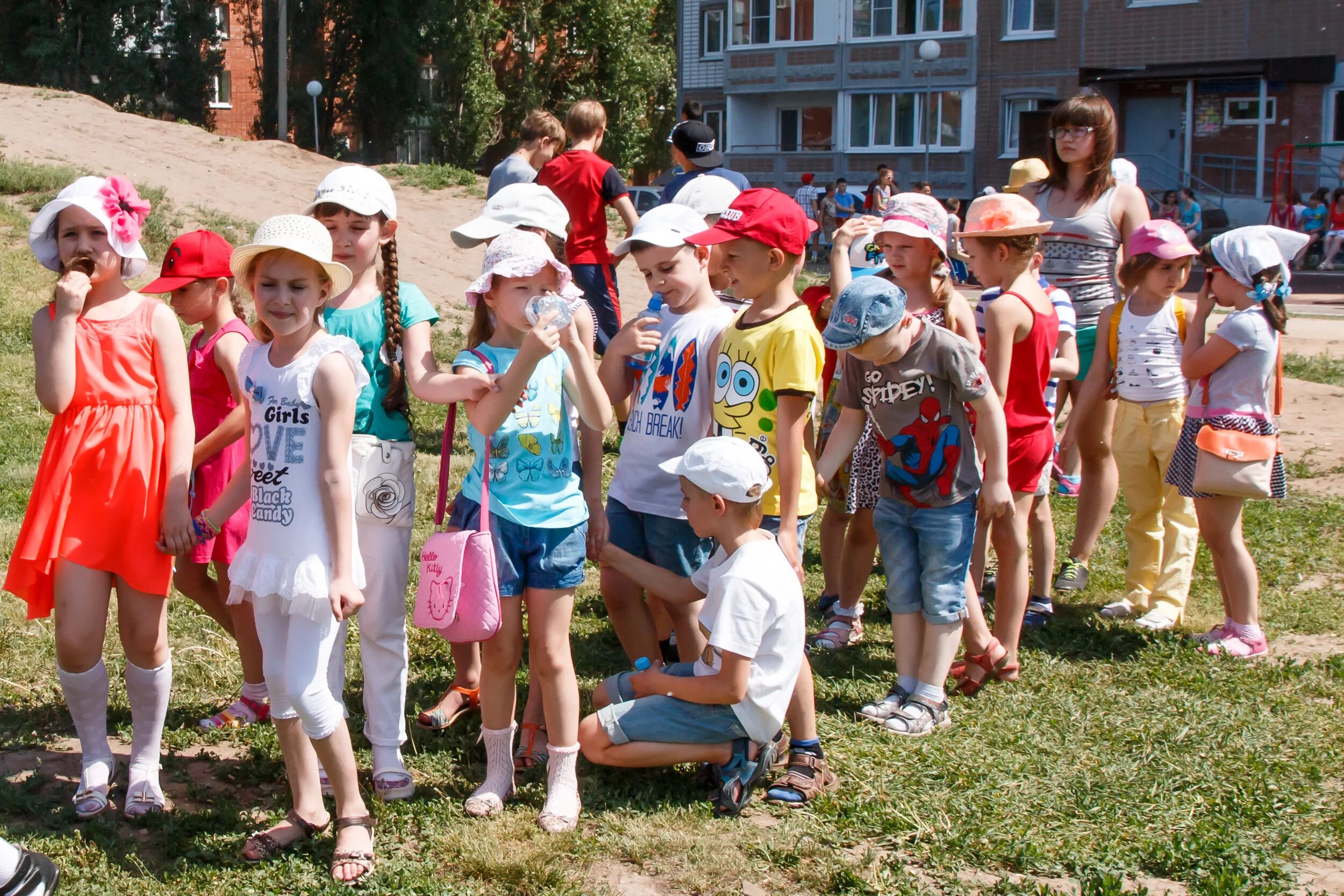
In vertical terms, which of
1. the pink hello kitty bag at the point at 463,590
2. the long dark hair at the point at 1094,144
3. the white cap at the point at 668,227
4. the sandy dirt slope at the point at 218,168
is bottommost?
the pink hello kitty bag at the point at 463,590

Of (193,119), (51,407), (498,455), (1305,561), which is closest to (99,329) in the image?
(51,407)

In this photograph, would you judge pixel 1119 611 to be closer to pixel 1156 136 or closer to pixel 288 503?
pixel 288 503

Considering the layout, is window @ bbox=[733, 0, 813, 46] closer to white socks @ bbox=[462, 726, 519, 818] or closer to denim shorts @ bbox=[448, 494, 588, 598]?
denim shorts @ bbox=[448, 494, 588, 598]

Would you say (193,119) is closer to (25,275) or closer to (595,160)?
(25,275)

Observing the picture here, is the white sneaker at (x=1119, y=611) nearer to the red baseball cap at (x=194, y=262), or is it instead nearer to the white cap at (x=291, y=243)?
the white cap at (x=291, y=243)

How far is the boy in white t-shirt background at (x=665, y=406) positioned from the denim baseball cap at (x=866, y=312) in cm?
39

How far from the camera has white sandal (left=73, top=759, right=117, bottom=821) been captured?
3768 millimetres

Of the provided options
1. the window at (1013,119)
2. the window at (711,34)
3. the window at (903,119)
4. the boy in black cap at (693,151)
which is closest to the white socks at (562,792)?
the boy in black cap at (693,151)

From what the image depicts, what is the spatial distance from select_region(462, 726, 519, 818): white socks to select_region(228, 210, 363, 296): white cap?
141 centimetres

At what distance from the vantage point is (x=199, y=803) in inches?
154

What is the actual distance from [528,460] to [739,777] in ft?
3.69

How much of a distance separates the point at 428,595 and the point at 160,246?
34.5 feet

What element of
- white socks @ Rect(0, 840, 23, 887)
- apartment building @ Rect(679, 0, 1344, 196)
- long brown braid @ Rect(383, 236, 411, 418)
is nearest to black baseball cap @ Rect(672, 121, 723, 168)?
long brown braid @ Rect(383, 236, 411, 418)

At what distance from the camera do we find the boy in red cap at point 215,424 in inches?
161
